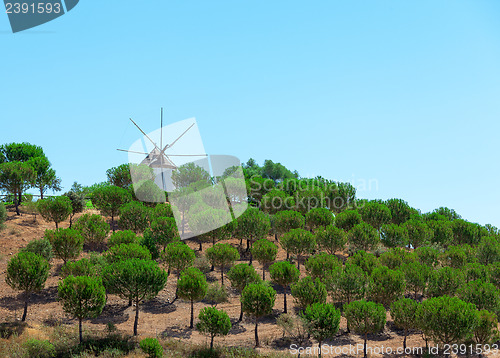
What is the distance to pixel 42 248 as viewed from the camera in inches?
2101

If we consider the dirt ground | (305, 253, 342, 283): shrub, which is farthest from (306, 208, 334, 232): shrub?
the dirt ground

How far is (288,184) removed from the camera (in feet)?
338

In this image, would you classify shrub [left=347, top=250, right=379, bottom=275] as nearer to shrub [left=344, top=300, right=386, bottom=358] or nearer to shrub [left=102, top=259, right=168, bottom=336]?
shrub [left=344, top=300, right=386, bottom=358]

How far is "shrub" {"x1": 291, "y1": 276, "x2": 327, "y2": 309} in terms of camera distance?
152 ft

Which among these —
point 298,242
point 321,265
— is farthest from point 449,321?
point 298,242

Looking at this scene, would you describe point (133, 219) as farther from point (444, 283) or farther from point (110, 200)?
point (444, 283)

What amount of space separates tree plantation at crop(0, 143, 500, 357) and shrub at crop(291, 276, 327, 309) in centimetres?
12

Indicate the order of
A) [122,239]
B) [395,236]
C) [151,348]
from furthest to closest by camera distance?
[395,236]
[122,239]
[151,348]

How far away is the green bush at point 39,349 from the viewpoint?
38.2 meters

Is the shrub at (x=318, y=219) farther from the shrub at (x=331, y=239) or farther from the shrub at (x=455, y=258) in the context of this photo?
the shrub at (x=455, y=258)

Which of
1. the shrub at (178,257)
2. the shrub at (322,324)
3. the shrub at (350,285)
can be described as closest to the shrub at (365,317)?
the shrub at (322,324)

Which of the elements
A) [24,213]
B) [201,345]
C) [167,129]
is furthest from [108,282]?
[167,129]

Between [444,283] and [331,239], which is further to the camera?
[331,239]

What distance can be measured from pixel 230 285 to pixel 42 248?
25.7 metres
